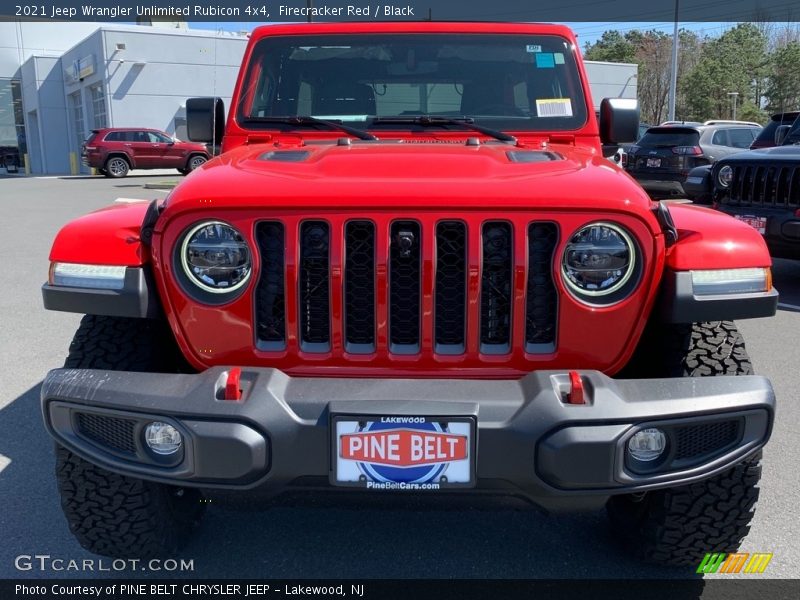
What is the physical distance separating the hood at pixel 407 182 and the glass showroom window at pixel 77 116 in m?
39.1

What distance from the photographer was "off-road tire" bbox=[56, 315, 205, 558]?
2441mm

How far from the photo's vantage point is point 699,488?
A: 242cm

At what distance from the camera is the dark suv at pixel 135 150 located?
87.9 feet

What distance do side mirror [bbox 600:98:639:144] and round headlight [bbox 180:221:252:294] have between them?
2.17m

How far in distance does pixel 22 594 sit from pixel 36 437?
140 centimetres

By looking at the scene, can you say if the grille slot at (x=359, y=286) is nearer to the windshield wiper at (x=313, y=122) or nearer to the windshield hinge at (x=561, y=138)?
the windshield wiper at (x=313, y=122)

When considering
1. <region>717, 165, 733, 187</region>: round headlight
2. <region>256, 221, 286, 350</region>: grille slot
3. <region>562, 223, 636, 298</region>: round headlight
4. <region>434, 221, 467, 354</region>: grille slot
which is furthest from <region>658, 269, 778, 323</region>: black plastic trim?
<region>717, 165, 733, 187</region>: round headlight

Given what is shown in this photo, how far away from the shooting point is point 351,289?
89.3 inches

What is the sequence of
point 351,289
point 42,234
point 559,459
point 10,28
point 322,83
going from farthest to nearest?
point 10,28
point 42,234
point 322,83
point 351,289
point 559,459

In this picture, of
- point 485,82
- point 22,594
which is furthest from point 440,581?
Result: point 485,82

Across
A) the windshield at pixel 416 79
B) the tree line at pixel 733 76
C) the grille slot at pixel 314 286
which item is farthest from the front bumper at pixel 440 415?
the tree line at pixel 733 76

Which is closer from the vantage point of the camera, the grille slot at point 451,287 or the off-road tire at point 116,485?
the grille slot at point 451,287

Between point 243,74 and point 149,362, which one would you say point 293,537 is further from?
point 243,74

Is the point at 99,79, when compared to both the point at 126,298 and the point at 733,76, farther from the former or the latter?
the point at 733,76
